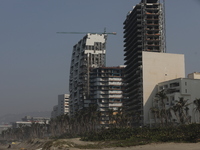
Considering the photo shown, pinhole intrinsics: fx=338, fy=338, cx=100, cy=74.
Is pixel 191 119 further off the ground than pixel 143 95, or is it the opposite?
pixel 143 95

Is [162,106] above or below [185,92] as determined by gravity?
below

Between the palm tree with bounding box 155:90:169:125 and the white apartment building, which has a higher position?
the white apartment building

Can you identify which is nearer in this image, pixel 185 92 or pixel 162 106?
pixel 162 106

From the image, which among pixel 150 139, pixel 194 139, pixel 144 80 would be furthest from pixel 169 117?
pixel 194 139

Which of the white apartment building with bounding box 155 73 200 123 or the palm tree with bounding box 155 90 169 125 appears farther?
the white apartment building with bounding box 155 73 200 123

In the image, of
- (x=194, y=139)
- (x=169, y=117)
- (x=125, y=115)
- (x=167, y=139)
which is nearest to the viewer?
(x=194, y=139)

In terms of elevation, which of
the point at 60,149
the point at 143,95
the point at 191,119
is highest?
the point at 143,95

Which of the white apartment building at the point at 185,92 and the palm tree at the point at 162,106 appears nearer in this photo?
the palm tree at the point at 162,106

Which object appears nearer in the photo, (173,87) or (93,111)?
(173,87)

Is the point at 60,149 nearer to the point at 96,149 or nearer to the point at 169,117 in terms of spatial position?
the point at 96,149

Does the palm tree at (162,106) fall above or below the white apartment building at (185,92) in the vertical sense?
below

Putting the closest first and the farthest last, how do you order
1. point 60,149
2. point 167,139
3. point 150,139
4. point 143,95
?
point 167,139 < point 150,139 < point 60,149 < point 143,95

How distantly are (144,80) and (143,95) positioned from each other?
29.2ft

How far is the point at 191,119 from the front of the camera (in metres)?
168
